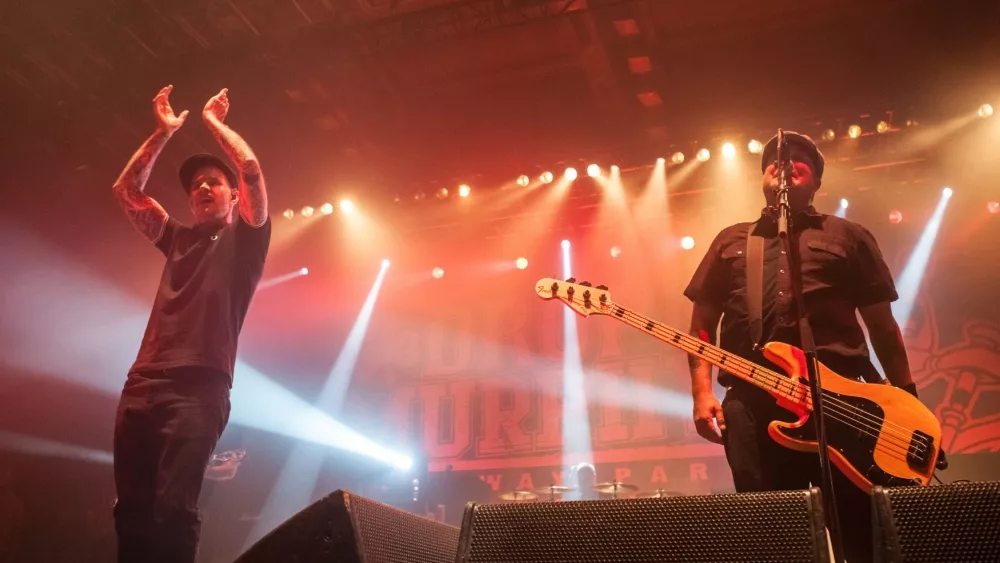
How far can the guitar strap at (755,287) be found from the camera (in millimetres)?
Result: 2834

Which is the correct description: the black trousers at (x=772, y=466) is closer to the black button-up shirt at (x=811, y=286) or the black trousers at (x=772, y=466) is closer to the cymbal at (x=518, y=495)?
the black button-up shirt at (x=811, y=286)

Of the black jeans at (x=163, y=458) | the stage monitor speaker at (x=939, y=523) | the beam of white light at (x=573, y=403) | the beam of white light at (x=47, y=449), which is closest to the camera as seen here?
the stage monitor speaker at (x=939, y=523)

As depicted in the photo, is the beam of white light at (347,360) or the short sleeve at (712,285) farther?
the beam of white light at (347,360)

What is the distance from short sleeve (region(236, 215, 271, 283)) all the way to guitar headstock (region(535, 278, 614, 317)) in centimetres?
125

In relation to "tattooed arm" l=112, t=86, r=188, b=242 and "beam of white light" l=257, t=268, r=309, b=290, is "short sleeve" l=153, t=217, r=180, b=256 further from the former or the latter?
"beam of white light" l=257, t=268, r=309, b=290

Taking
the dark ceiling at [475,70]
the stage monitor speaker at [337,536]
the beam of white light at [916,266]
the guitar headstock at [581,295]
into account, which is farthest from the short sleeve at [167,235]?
the beam of white light at [916,266]

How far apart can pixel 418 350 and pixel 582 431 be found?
2.48m

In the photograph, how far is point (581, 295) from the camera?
3402 millimetres

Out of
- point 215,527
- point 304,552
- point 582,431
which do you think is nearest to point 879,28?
point 582,431

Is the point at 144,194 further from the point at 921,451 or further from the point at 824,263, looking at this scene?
the point at 921,451

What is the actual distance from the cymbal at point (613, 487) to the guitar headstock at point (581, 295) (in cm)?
400

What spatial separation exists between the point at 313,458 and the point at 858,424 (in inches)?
276

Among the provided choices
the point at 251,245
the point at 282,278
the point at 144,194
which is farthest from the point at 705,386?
the point at 282,278

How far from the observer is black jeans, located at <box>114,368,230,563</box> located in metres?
2.59
